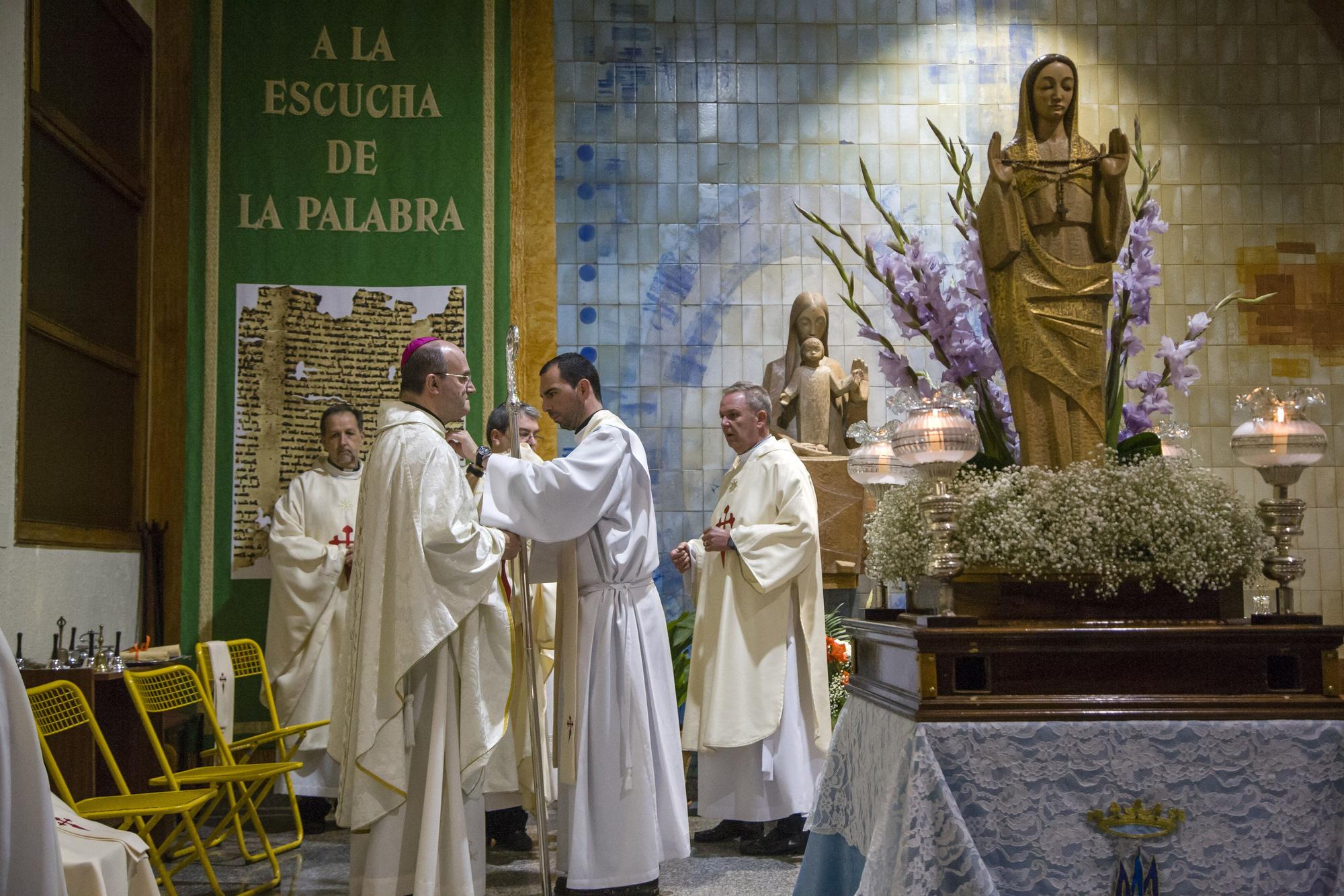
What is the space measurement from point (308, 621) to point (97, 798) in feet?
7.83

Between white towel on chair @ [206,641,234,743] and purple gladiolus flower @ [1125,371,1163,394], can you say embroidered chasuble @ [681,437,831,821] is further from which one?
purple gladiolus flower @ [1125,371,1163,394]

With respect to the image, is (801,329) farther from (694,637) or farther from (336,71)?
(336,71)

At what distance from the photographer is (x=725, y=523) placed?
5.55 metres

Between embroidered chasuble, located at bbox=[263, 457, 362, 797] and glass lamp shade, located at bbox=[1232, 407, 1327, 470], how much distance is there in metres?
4.79

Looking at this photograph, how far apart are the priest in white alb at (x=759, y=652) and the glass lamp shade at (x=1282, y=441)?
2606mm

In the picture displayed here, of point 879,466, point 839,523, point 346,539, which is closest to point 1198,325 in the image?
point 879,466

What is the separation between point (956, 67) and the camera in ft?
25.7

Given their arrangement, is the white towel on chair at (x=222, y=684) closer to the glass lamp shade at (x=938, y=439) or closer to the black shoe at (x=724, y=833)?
the black shoe at (x=724, y=833)

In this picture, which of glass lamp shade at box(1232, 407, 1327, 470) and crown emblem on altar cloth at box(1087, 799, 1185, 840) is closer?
crown emblem on altar cloth at box(1087, 799, 1185, 840)

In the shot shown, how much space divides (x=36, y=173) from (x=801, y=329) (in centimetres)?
381

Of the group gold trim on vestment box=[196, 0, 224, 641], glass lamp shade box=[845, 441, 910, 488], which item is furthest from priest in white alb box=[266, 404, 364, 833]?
glass lamp shade box=[845, 441, 910, 488]

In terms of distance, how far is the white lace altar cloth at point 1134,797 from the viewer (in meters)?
2.47

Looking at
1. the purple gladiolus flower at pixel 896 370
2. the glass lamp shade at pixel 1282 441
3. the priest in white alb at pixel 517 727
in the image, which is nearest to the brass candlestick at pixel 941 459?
the purple gladiolus flower at pixel 896 370

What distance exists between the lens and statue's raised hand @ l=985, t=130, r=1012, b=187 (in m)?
2.96
